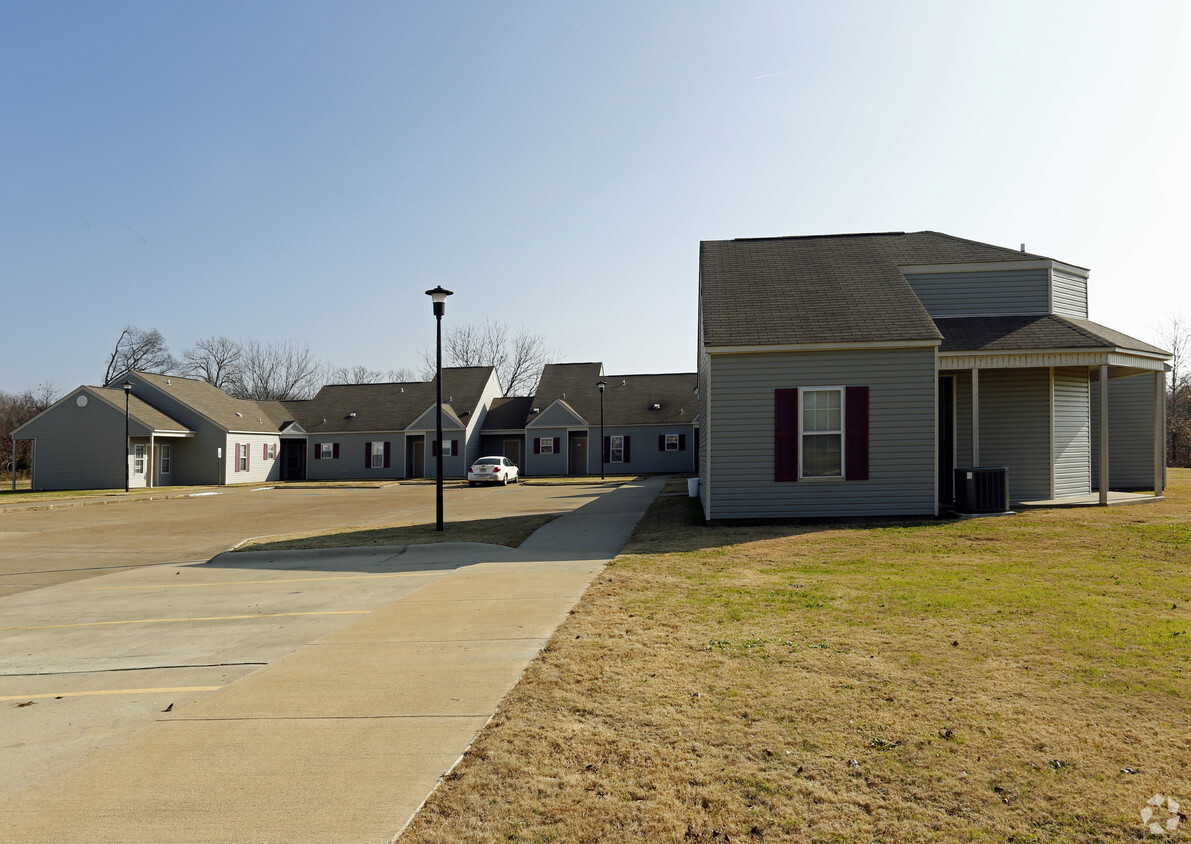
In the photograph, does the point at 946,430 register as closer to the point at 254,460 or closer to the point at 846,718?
the point at 846,718

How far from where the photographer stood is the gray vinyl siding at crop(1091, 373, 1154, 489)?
883 inches

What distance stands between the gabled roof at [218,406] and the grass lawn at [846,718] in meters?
40.3

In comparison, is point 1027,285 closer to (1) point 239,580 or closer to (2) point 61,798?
(1) point 239,580

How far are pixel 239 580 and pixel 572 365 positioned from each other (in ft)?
128

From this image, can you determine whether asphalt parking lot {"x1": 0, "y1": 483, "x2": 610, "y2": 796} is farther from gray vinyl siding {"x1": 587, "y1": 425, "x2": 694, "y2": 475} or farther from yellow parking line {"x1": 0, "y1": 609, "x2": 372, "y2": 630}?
gray vinyl siding {"x1": 587, "y1": 425, "x2": 694, "y2": 475}

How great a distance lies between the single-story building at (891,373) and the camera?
48.5 ft

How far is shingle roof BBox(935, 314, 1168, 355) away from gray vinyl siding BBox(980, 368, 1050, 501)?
95 cm

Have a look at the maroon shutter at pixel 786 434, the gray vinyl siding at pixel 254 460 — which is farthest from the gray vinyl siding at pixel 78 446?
the maroon shutter at pixel 786 434

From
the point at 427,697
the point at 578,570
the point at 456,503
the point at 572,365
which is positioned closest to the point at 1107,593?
the point at 578,570

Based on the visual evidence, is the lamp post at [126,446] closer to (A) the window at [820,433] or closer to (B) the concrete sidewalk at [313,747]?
(A) the window at [820,433]

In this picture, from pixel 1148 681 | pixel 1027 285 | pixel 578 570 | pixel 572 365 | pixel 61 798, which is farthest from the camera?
pixel 572 365

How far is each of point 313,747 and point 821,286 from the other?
595 inches

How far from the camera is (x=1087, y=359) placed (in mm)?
15977

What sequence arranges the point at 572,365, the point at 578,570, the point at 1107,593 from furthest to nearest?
the point at 572,365 → the point at 578,570 → the point at 1107,593
